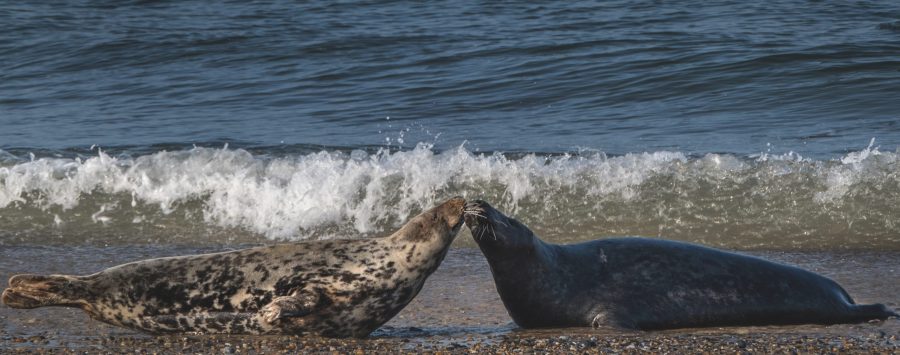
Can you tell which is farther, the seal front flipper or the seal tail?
the seal tail

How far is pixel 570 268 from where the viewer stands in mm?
5891

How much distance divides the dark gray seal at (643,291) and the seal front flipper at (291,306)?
86cm

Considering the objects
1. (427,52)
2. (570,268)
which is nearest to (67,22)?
(427,52)

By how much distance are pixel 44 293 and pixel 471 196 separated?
4.20 metres

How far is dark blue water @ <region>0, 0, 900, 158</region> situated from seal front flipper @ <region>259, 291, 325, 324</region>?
215 inches

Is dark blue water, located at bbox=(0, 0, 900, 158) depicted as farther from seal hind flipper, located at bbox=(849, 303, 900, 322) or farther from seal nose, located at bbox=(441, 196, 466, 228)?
seal nose, located at bbox=(441, 196, 466, 228)

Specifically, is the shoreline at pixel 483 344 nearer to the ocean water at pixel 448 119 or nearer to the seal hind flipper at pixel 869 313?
the seal hind flipper at pixel 869 313

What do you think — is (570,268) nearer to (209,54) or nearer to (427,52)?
(427,52)

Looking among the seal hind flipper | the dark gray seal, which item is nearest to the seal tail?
the dark gray seal

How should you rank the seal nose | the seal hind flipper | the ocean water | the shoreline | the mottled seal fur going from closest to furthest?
1. the shoreline
2. the mottled seal fur
3. the seal nose
4. the seal hind flipper
5. the ocean water

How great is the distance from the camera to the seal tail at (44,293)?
520 cm

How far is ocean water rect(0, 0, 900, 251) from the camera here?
28.1 feet

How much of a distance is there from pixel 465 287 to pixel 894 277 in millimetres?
2325

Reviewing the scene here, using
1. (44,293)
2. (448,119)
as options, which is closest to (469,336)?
(44,293)
